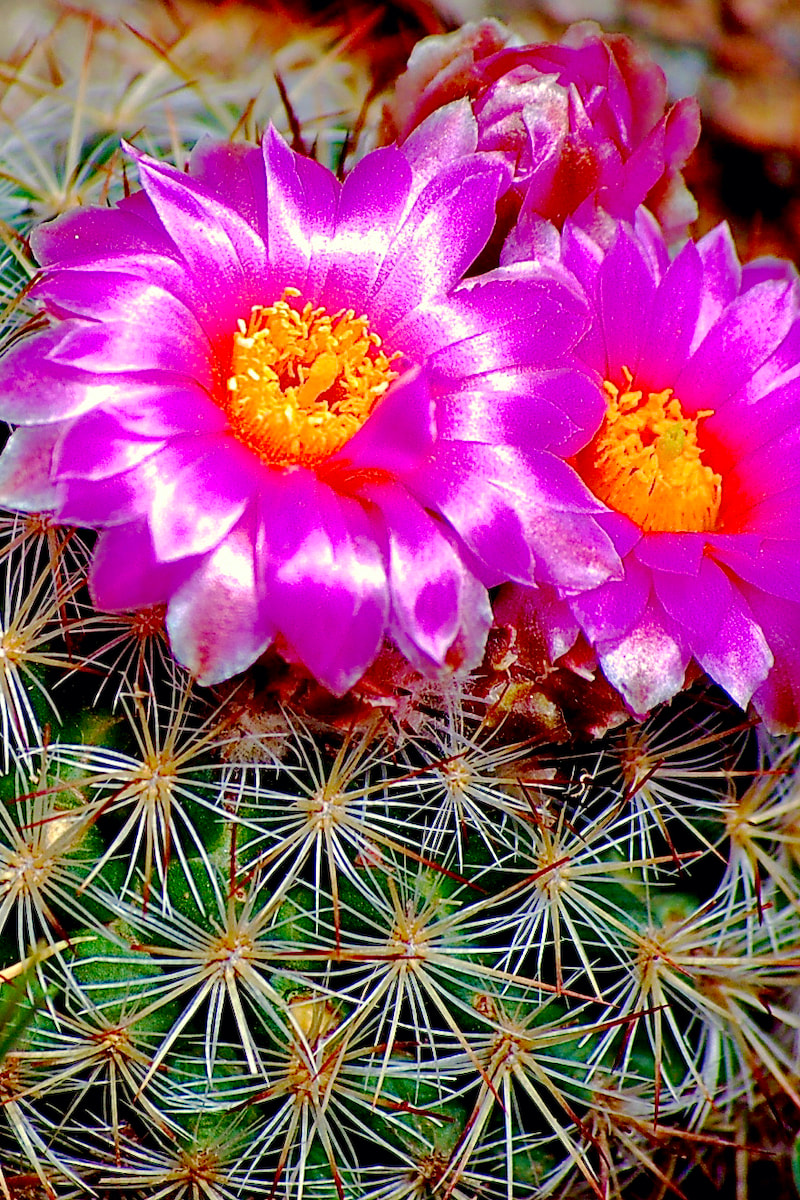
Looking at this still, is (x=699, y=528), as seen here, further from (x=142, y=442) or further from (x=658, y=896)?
(x=142, y=442)

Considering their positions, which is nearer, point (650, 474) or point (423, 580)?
point (423, 580)

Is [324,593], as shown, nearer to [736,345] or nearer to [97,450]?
[97,450]

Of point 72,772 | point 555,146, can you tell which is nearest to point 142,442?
point 72,772

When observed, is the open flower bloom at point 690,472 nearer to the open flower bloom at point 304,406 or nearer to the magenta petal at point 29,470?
the open flower bloom at point 304,406

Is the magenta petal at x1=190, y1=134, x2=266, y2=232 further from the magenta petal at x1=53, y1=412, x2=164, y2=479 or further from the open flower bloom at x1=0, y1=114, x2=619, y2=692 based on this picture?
the magenta petal at x1=53, y1=412, x2=164, y2=479

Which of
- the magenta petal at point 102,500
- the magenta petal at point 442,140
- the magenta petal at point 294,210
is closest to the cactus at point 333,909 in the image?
the magenta petal at point 102,500

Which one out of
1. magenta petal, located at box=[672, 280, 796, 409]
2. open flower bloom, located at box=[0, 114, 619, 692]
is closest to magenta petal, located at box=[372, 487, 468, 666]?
open flower bloom, located at box=[0, 114, 619, 692]

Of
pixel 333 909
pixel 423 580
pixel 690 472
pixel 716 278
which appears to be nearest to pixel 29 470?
pixel 423 580
